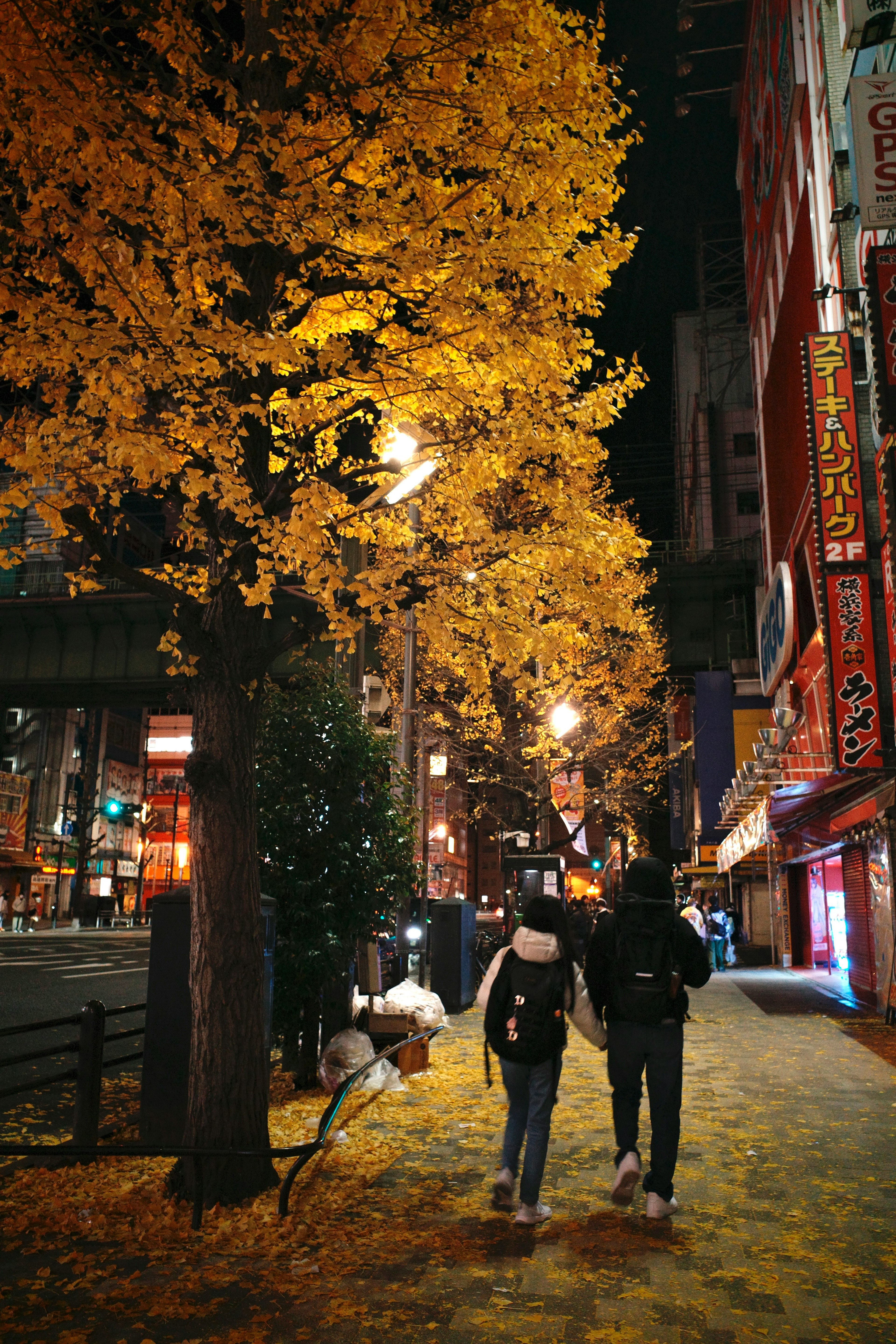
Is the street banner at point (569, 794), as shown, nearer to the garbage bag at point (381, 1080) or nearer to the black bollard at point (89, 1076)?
the garbage bag at point (381, 1080)

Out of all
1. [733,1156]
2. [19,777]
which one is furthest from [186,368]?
[19,777]

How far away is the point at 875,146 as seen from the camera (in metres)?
10.6

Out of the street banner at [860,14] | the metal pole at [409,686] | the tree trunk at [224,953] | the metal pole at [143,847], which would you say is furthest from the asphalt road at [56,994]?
the metal pole at [143,847]

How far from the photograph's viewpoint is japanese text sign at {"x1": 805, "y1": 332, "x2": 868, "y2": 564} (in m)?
14.1

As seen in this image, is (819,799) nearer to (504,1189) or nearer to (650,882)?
(650,882)

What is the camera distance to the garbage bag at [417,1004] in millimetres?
10633

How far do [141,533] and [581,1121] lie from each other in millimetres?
88050

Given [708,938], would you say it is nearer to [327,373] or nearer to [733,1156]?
[733,1156]

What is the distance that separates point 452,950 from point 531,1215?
31.2 ft

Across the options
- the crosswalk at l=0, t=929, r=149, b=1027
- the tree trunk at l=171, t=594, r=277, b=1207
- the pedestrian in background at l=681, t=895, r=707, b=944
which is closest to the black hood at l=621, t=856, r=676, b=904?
the tree trunk at l=171, t=594, r=277, b=1207

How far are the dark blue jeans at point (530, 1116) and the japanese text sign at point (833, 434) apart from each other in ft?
35.7

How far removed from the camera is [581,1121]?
778 cm

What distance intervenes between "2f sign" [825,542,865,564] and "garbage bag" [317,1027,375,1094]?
9.56m

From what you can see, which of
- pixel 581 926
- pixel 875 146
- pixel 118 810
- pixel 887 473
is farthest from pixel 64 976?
pixel 118 810
